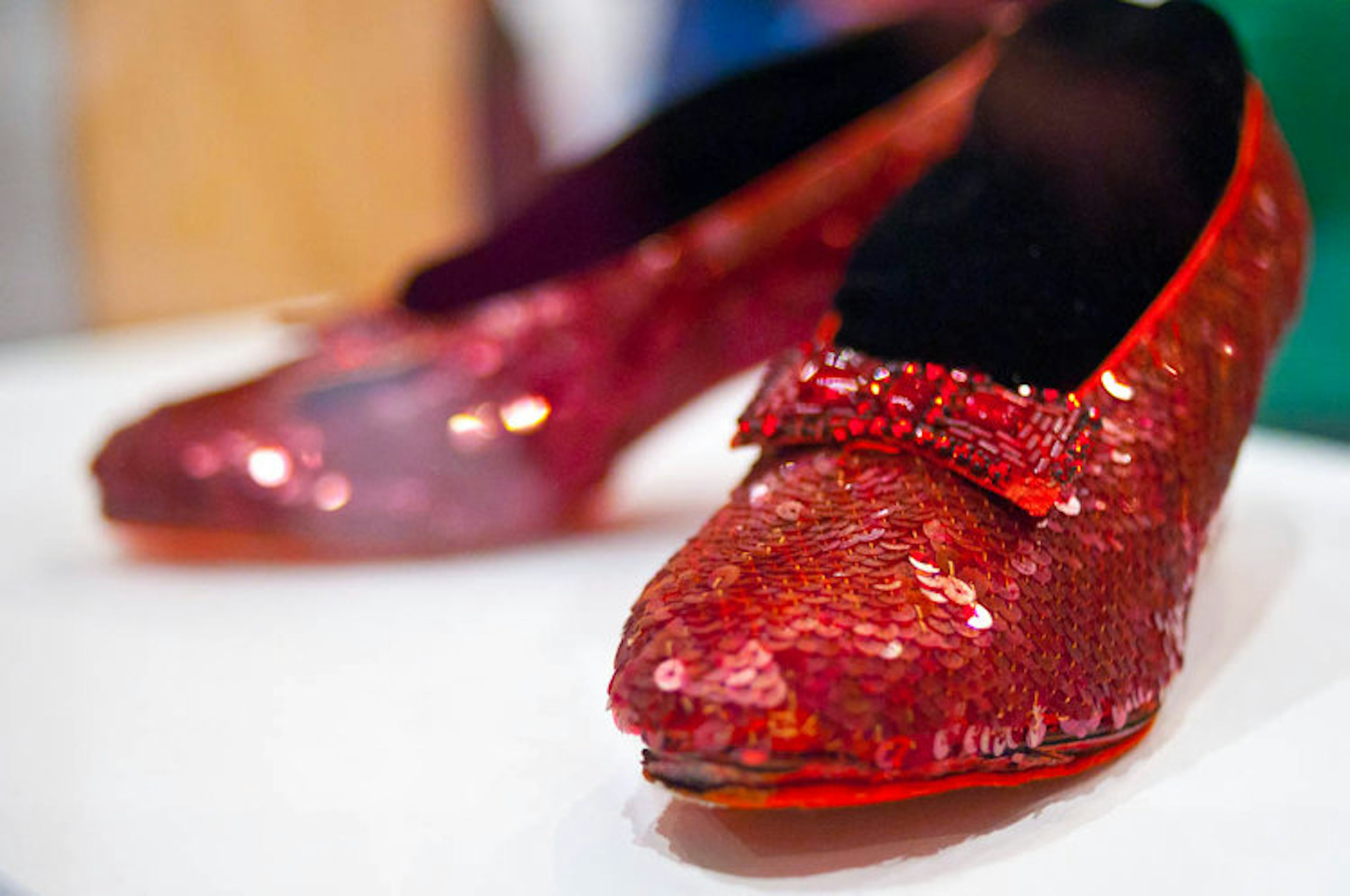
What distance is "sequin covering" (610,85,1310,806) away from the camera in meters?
0.31

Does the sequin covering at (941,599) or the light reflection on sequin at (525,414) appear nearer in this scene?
the sequin covering at (941,599)

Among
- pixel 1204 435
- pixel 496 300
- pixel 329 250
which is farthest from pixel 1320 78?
pixel 329 250

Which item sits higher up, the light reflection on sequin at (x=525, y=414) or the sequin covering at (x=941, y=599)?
the sequin covering at (x=941, y=599)

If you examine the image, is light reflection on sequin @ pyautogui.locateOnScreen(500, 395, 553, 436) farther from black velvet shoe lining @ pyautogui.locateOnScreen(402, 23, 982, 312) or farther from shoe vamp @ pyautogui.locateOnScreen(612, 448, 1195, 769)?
shoe vamp @ pyautogui.locateOnScreen(612, 448, 1195, 769)

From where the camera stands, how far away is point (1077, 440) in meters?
0.38

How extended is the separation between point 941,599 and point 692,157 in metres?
0.46

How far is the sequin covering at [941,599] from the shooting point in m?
0.31

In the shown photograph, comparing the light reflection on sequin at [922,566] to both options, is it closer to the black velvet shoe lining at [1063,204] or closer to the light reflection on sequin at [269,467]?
the black velvet shoe lining at [1063,204]

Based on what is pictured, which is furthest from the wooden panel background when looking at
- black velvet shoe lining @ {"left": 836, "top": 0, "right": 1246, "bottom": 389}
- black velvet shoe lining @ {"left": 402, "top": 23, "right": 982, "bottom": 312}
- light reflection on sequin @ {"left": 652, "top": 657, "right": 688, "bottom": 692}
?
light reflection on sequin @ {"left": 652, "top": 657, "right": 688, "bottom": 692}

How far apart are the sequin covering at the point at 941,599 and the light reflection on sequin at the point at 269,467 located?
1.02 ft

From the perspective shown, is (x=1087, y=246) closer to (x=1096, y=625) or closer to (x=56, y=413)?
(x=1096, y=625)

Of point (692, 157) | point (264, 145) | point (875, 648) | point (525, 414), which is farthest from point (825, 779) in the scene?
point (264, 145)

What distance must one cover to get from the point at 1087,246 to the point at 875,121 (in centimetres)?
28

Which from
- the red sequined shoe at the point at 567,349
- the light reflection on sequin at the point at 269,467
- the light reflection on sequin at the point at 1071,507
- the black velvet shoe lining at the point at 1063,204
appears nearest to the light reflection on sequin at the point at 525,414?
the red sequined shoe at the point at 567,349
